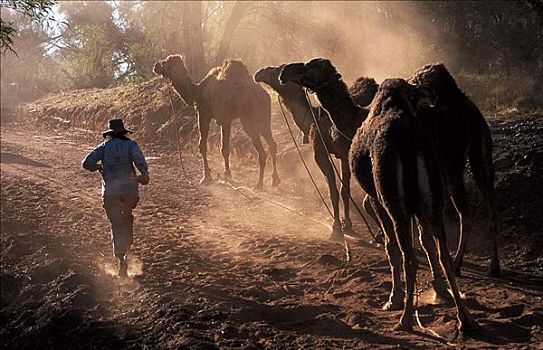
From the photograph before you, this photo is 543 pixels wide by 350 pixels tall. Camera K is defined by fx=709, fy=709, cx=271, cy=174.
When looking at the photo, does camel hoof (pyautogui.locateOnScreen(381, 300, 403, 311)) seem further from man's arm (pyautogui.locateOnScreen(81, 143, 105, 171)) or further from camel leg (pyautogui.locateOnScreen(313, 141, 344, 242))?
man's arm (pyautogui.locateOnScreen(81, 143, 105, 171))

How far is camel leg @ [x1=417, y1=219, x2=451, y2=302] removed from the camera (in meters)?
6.42

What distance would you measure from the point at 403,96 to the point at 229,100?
835 centimetres

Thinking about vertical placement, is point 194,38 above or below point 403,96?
above

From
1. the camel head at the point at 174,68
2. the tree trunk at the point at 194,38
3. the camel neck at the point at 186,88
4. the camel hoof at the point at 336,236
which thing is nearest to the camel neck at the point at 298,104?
the camel hoof at the point at 336,236

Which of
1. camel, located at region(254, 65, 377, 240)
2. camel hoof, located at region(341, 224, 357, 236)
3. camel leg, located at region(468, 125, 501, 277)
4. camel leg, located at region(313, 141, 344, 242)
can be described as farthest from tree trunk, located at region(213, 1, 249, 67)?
camel leg, located at region(468, 125, 501, 277)

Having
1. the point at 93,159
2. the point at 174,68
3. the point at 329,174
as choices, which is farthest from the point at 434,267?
the point at 174,68

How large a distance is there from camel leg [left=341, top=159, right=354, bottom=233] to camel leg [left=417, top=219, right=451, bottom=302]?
252 centimetres

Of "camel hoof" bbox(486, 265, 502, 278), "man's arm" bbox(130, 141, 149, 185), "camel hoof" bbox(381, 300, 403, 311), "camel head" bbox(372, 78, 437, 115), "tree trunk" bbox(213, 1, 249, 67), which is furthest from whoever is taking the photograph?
"tree trunk" bbox(213, 1, 249, 67)

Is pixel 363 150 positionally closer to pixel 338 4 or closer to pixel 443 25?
pixel 443 25

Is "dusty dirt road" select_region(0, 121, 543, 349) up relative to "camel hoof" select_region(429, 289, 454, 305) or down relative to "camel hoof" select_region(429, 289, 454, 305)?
down

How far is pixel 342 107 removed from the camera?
324 inches

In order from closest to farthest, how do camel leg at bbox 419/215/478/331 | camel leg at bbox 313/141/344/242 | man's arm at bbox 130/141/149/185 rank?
camel leg at bbox 419/215/478/331 → man's arm at bbox 130/141/149/185 → camel leg at bbox 313/141/344/242

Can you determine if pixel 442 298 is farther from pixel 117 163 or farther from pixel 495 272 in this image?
pixel 117 163

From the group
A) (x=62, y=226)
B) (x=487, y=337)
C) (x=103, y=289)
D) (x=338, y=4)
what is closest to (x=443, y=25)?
(x=338, y=4)
